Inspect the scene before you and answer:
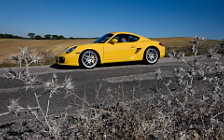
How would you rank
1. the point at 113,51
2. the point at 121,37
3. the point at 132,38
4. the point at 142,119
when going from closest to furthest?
the point at 142,119 < the point at 113,51 < the point at 121,37 < the point at 132,38

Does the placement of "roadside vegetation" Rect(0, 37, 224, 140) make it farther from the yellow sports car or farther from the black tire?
the black tire

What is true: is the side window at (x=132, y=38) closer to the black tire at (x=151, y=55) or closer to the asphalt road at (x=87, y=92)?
the black tire at (x=151, y=55)

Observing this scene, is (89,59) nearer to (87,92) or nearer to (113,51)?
(113,51)

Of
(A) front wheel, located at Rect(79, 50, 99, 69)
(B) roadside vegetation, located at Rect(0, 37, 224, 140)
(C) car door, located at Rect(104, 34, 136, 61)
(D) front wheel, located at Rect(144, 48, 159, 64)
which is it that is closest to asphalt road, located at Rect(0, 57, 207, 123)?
(B) roadside vegetation, located at Rect(0, 37, 224, 140)

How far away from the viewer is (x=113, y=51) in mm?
7352

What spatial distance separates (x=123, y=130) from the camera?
213 centimetres

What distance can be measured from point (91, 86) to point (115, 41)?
328 centimetres

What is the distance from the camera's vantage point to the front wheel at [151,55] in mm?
7863

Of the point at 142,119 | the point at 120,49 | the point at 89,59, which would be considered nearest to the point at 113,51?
the point at 120,49

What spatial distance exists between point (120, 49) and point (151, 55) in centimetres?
143

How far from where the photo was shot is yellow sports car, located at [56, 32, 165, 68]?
275 inches

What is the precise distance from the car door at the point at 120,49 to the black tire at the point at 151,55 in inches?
24.2

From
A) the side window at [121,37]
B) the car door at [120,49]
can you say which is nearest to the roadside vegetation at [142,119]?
the car door at [120,49]

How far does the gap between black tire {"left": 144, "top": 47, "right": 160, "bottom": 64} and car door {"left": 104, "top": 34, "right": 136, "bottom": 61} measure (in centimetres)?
62
